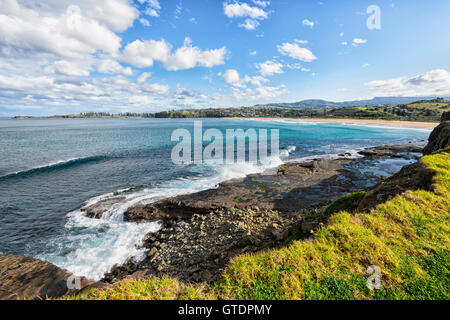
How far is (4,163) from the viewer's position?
33.4m

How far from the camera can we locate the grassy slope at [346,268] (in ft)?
12.7

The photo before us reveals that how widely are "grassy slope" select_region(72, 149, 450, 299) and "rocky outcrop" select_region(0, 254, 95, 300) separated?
7041 millimetres

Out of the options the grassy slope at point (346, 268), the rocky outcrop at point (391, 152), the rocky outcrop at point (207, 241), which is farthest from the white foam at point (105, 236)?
the rocky outcrop at point (391, 152)

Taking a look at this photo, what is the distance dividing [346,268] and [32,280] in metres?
13.7

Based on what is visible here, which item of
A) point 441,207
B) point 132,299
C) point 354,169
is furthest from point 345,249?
point 354,169

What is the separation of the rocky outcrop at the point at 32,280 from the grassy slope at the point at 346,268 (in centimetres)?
704

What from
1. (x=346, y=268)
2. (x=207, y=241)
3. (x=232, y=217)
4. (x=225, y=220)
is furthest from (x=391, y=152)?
(x=346, y=268)

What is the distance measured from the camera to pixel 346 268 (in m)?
4.48

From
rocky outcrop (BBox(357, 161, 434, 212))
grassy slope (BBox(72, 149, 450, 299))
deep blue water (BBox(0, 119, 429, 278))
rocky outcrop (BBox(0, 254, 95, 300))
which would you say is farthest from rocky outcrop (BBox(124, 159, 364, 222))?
grassy slope (BBox(72, 149, 450, 299))

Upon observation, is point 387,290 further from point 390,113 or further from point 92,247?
point 390,113

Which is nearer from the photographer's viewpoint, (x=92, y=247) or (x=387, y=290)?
(x=387, y=290)

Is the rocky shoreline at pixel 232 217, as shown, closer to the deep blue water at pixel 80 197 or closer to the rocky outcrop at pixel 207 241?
the rocky outcrop at pixel 207 241

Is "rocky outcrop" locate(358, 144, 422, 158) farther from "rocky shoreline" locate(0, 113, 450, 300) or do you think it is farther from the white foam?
the white foam
